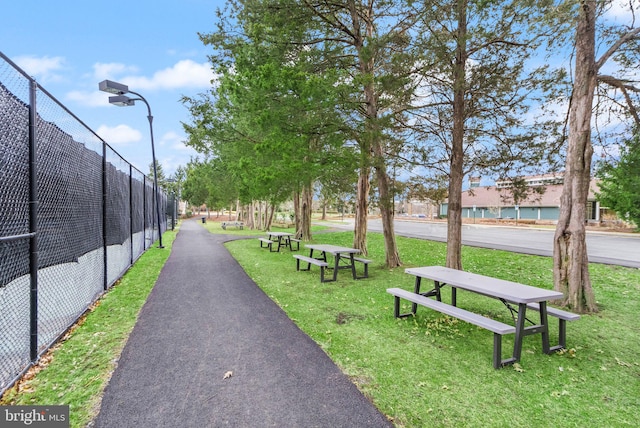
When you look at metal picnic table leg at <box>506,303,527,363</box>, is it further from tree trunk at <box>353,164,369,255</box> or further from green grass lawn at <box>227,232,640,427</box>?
tree trunk at <box>353,164,369,255</box>

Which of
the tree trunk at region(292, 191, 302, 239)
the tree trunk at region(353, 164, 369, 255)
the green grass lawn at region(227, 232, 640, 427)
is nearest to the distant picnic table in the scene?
the green grass lawn at region(227, 232, 640, 427)

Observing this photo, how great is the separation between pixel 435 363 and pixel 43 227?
4779 millimetres

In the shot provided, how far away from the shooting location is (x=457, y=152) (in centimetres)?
788

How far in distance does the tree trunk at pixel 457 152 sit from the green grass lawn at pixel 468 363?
161 centimetres

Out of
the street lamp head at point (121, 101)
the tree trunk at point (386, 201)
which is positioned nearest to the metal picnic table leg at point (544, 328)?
the tree trunk at point (386, 201)

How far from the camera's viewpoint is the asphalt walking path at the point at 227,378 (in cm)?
259

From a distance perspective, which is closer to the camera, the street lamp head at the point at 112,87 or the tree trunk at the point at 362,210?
the street lamp head at the point at 112,87

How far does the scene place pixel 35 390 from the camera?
9.52 ft

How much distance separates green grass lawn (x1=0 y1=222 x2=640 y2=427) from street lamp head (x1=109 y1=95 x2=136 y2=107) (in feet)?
23.7

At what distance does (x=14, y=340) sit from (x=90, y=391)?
1369 mm

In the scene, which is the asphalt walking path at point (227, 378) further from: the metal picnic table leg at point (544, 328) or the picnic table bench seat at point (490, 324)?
the metal picnic table leg at point (544, 328)

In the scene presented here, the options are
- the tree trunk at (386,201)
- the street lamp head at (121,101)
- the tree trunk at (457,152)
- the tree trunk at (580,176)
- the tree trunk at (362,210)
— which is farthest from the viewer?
the tree trunk at (362,210)

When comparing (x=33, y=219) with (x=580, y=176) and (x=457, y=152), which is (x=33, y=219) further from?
(x=457, y=152)

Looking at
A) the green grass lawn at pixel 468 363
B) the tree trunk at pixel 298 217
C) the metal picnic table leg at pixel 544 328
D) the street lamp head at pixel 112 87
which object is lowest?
the green grass lawn at pixel 468 363
